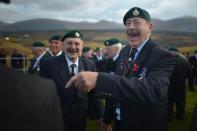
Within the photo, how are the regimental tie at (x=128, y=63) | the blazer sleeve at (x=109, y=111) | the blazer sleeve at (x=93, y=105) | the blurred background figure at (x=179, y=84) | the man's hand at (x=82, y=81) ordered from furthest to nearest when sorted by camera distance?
the blurred background figure at (x=179, y=84) → the blazer sleeve at (x=93, y=105) → the blazer sleeve at (x=109, y=111) → the regimental tie at (x=128, y=63) → the man's hand at (x=82, y=81)

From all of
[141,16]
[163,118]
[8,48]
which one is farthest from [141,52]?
[8,48]

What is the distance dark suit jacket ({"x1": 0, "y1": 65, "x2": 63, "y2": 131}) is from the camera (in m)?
1.39

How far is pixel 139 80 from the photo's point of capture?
2.89 m

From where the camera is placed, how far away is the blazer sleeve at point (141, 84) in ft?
8.61

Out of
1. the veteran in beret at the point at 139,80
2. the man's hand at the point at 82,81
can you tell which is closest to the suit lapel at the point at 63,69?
the veteran in beret at the point at 139,80

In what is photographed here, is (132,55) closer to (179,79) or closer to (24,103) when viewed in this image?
(24,103)

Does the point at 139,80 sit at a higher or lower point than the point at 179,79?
higher

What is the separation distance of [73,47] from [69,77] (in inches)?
20.6

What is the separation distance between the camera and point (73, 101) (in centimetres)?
499

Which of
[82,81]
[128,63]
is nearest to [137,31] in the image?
[128,63]

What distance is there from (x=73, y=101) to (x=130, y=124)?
1656 mm

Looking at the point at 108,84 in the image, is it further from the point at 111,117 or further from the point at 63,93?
the point at 63,93

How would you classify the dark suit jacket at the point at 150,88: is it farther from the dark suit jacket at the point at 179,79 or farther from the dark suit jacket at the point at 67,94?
the dark suit jacket at the point at 179,79

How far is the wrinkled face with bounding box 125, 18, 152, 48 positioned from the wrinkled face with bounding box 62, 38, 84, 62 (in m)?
1.67
